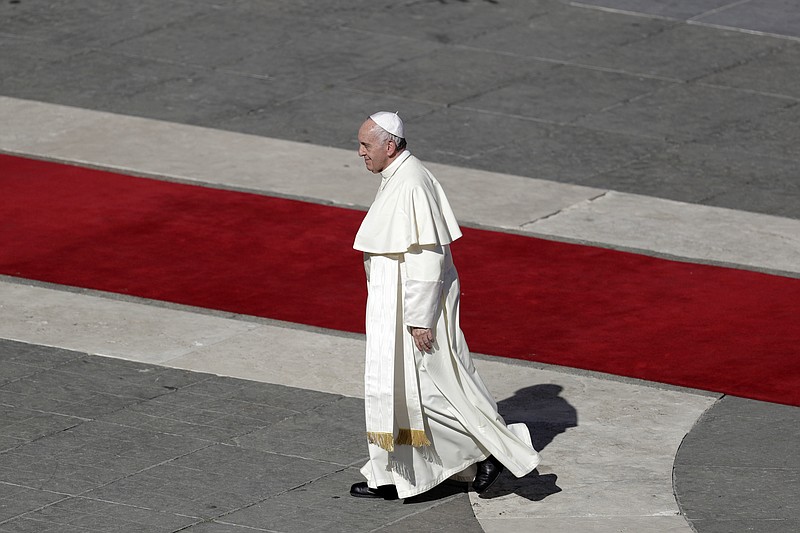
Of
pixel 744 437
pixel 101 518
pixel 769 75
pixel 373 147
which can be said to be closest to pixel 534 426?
→ pixel 744 437

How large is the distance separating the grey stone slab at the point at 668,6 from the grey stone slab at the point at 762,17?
189mm

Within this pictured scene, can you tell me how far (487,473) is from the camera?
780 centimetres

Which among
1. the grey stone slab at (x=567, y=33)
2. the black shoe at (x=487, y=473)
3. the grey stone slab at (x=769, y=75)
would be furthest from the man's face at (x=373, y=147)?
the grey stone slab at (x=567, y=33)

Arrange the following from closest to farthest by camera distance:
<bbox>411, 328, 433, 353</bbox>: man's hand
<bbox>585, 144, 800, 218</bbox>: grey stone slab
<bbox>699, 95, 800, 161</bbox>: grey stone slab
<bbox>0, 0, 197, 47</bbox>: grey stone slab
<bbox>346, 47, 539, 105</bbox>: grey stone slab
Answer: <bbox>411, 328, 433, 353</bbox>: man's hand → <bbox>585, 144, 800, 218</bbox>: grey stone slab → <bbox>699, 95, 800, 161</bbox>: grey stone slab → <bbox>346, 47, 539, 105</bbox>: grey stone slab → <bbox>0, 0, 197, 47</bbox>: grey stone slab

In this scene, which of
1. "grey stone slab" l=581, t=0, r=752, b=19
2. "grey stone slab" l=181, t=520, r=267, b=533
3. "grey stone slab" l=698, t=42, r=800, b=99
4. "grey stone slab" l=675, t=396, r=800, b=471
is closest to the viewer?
"grey stone slab" l=181, t=520, r=267, b=533

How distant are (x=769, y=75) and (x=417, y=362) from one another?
9.88 meters

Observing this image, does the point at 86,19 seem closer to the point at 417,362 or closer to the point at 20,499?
the point at 20,499

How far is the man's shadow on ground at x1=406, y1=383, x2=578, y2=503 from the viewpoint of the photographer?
7949mm

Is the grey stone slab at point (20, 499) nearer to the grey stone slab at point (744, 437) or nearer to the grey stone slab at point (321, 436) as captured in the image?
the grey stone slab at point (321, 436)

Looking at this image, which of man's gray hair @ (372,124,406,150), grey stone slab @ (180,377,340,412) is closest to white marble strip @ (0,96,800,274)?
grey stone slab @ (180,377,340,412)

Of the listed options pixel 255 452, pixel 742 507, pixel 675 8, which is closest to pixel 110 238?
pixel 255 452

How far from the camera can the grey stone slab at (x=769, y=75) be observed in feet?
52.5

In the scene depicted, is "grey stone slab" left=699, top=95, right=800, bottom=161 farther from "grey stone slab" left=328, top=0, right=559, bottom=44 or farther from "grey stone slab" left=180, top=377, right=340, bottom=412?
"grey stone slab" left=180, top=377, right=340, bottom=412

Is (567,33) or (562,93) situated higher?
(567,33)
